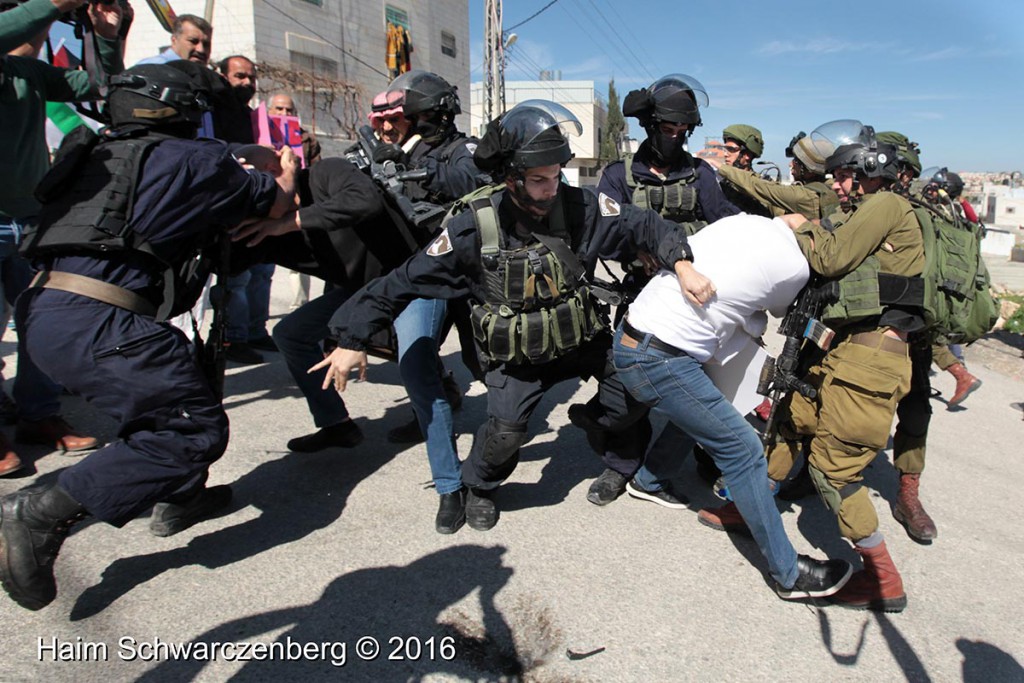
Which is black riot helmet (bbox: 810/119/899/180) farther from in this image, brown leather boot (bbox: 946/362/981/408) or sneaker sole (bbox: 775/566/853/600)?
brown leather boot (bbox: 946/362/981/408)

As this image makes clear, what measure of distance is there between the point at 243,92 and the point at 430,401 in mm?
2781

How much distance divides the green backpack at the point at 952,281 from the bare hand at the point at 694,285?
105 centimetres

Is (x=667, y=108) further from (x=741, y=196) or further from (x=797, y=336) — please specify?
(x=797, y=336)

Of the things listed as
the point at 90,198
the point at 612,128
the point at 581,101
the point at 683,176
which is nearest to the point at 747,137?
the point at 683,176

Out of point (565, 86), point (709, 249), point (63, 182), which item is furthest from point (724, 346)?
point (565, 86)

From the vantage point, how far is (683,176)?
3.80 meters

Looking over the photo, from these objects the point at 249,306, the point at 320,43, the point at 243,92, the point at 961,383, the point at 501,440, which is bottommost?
the point at 961,383

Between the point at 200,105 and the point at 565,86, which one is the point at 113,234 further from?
the point at 565,86

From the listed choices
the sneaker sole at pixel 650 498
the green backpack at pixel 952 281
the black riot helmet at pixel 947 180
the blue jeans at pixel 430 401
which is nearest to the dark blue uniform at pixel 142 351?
the blue jeans at pixel 430 401

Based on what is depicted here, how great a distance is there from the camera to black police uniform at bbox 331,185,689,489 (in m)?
2.74

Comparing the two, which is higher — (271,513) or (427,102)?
(427,102)

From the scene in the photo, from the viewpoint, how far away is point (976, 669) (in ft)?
7.77

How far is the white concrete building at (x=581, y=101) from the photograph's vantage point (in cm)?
4812

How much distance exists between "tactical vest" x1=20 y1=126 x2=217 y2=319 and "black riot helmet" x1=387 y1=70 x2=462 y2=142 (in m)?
1.58
